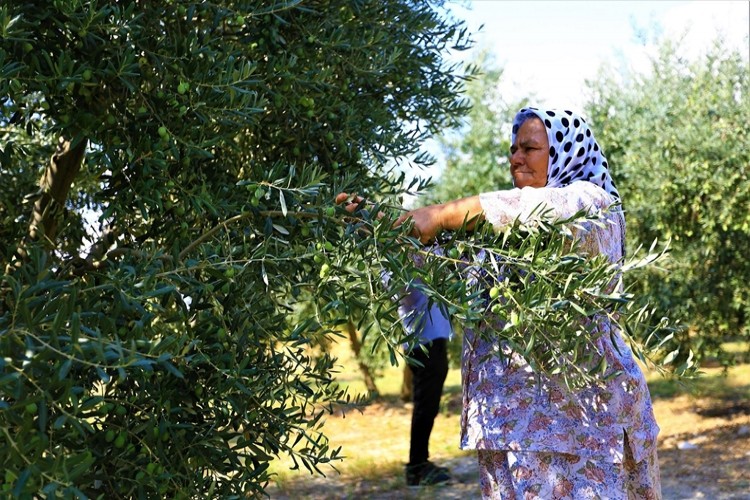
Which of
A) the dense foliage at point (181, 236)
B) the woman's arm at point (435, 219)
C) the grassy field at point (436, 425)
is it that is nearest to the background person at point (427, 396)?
the grassy field at point (436, 425)

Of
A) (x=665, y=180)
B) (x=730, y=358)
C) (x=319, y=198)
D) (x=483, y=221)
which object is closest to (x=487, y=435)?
(x=483, y=221)

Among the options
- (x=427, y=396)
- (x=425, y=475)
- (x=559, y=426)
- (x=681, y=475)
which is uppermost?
(x=559, y=426)

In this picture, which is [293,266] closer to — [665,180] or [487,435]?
[487,435]

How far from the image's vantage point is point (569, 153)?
314 centimetres

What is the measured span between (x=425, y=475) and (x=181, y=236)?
4669mm

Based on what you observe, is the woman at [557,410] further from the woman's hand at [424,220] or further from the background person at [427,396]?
the background person at [427,396]

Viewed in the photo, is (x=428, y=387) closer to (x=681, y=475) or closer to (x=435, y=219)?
(x=681, y=475)

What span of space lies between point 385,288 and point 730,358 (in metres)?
9.43

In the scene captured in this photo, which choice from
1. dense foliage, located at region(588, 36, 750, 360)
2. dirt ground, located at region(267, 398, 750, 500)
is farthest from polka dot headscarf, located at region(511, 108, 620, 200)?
dense foliage, located at region(588, 36, 750, 360)

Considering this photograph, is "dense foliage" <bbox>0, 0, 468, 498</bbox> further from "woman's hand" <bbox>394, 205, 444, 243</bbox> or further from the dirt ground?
the dirt ground

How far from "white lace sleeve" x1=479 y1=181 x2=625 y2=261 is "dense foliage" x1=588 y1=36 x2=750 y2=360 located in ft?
21.3

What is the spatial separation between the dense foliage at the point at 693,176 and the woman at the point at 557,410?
6.26m

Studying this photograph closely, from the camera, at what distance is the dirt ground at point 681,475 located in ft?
23.1

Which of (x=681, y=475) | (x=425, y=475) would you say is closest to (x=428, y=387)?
(x=425, y=475)
